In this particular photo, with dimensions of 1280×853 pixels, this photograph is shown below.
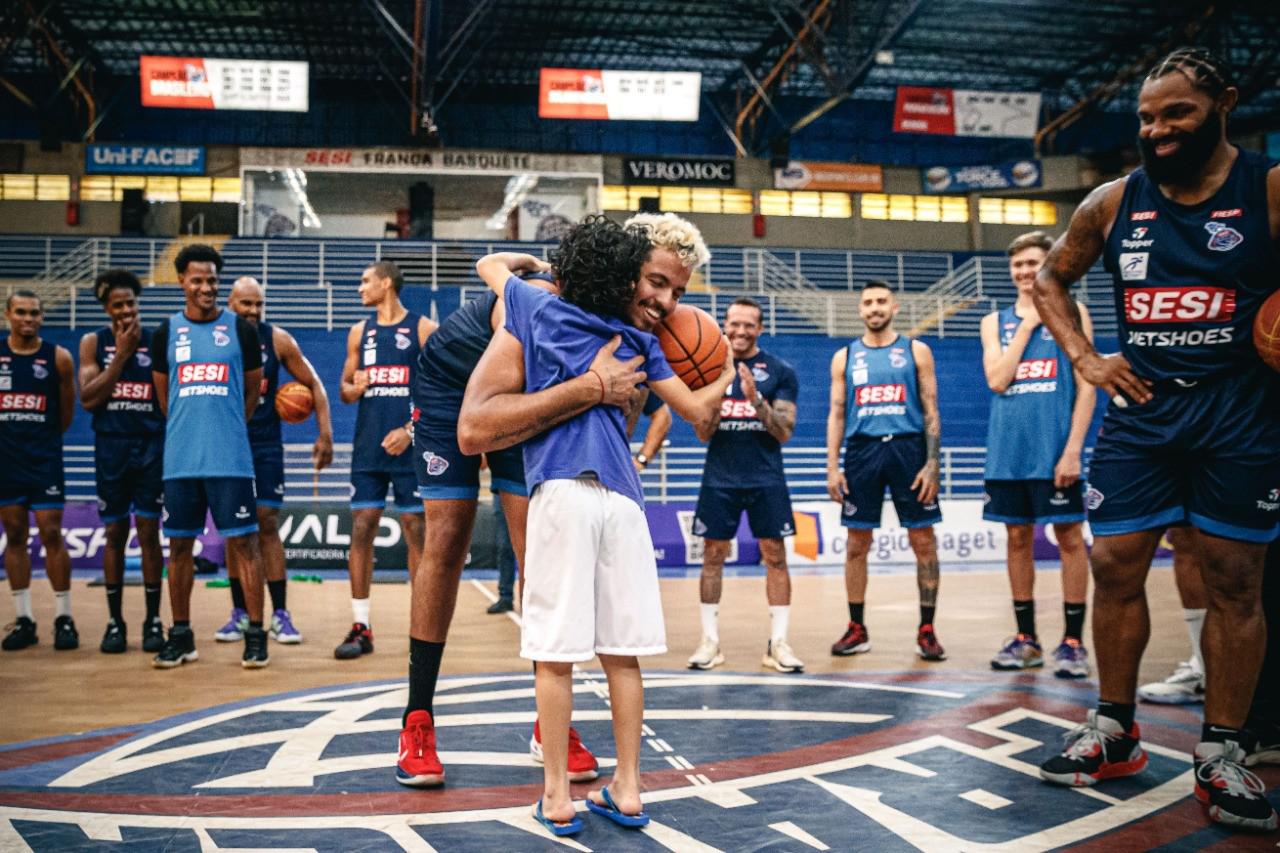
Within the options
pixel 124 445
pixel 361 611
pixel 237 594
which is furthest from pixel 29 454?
pixel 361 611

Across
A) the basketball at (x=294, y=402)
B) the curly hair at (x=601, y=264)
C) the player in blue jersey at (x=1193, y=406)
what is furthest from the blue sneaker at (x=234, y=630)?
the player in blue jersey at (x=1193, y=406)

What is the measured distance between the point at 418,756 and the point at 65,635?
13.3 ft

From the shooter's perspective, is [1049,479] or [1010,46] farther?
[1010,46]

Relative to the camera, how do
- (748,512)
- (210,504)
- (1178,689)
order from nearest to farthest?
1. (1178,689)
2. (210,504)
3. (748,512)

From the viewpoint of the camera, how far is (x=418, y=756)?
11.1ft

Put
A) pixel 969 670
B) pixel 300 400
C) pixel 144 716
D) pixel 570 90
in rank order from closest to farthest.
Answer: pixel 144 716, pixel 969 670, pixel 300 400, pixel 570 90

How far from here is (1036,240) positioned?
5730mm

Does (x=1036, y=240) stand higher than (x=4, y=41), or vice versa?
(x=4, y=41)

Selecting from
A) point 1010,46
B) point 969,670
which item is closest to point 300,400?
point 969,670

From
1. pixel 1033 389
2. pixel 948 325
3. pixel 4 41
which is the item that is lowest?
pixel 1033 389

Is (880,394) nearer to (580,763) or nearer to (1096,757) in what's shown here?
(1096,757)

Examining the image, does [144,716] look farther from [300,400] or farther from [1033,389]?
[1033,389]

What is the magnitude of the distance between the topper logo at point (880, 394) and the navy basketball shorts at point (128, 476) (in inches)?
178

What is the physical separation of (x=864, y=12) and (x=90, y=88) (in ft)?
69.8
